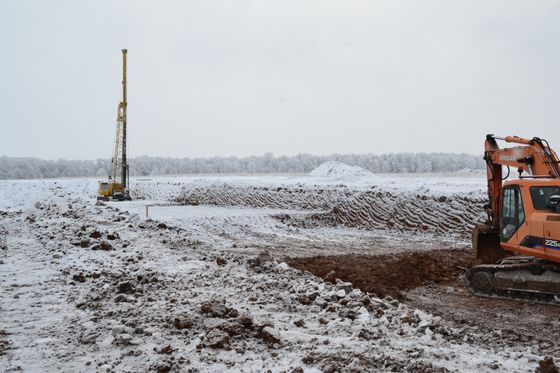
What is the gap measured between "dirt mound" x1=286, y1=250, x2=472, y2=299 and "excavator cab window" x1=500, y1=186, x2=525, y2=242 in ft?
6.14

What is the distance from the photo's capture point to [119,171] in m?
34.0

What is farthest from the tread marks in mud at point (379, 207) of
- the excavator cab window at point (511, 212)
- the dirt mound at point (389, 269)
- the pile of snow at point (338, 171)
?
the pile of snow at point (338, 171)

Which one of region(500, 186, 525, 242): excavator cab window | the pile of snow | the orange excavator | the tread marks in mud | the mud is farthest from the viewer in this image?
the pile of snow

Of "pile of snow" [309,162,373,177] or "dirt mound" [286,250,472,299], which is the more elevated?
"pile of snow" [309,162,373,177]

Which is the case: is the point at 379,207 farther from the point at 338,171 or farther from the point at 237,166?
the point at 237,166

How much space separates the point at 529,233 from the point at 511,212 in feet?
2.21

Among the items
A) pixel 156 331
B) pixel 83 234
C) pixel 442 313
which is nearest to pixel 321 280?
pixel 442 313

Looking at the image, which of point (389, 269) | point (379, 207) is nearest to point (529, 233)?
point (389, 269)

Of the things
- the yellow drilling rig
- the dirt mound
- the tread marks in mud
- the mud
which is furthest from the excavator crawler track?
the yellow drilling rig

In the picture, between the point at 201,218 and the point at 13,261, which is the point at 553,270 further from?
the point at 201,218

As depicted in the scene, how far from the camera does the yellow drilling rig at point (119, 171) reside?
32.9m

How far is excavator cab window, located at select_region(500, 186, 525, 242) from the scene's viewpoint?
895 cm

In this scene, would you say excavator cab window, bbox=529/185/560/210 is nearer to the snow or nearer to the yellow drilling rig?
the yellow drilling rig

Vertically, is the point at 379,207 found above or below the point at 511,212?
below
